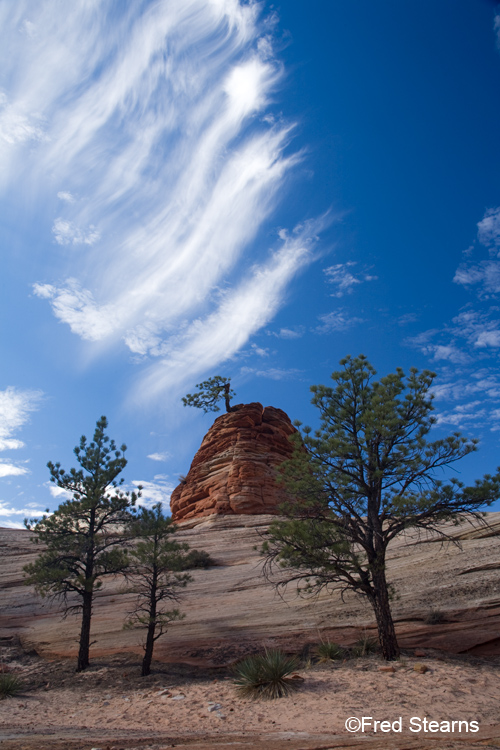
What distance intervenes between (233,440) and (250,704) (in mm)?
26102

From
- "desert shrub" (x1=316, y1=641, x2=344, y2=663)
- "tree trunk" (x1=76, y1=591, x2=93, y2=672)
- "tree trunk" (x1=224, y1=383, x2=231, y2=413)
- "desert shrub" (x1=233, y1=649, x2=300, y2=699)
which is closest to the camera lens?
"desert shrub" (x1=233, y1=649, x2=300, y2=699)

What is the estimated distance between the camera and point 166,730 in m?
9.41

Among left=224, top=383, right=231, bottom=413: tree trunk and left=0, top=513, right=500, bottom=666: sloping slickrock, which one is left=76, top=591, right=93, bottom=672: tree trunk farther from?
left=224, top=383, right=231, bottom=413: tree trunk

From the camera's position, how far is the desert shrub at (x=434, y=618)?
13.0 meters

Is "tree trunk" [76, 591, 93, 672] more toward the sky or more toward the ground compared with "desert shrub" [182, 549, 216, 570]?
more toward the ground

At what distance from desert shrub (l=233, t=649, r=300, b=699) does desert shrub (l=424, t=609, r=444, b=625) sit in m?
4.43

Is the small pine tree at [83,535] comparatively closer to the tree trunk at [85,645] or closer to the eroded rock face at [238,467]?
the tree trunk at [85,645]

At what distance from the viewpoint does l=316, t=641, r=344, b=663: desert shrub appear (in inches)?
507

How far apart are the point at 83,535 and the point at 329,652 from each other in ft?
32.7

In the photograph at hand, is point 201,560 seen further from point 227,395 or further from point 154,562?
point 227,395

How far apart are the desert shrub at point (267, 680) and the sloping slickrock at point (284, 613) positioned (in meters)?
2.47

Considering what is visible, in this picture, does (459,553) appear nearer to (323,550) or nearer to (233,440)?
(323,550)

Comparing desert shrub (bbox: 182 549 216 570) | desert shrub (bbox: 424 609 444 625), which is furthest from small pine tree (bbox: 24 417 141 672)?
desert shrub (bbox: 424 609 444 625)

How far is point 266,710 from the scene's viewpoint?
10.1 meters
